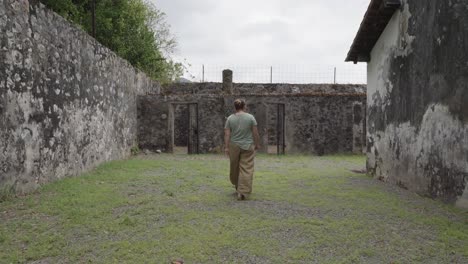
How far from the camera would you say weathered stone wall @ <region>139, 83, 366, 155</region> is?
15.7 metres

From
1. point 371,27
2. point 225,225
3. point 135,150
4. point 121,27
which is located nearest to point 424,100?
point 371,27

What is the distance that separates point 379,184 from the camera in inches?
343

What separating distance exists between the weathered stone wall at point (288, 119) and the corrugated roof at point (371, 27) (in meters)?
5.39

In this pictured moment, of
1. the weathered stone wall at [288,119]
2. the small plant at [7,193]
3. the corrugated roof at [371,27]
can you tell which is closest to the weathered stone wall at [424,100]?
the corrugated roof at [371,27]

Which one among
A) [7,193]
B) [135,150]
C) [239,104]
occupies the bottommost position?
[7,193]

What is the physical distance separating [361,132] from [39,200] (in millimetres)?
12451

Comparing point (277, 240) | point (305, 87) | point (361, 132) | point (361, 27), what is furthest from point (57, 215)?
point (305, 87)

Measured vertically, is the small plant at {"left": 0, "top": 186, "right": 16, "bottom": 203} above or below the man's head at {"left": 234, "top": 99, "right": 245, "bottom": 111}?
below

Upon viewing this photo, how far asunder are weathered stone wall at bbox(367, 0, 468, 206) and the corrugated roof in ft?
0.67

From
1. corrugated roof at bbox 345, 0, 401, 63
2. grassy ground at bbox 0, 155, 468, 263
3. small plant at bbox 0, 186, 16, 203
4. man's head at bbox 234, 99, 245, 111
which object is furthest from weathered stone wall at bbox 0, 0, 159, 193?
corrugated roof at bbox 345, 0, 401, 63

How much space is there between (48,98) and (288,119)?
1008 centimetres

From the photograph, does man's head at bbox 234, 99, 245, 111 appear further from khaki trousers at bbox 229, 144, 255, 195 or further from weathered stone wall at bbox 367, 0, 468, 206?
weathered stone wall at bbox 367, 0, 468, 206

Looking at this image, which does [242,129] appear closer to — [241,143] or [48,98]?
[241,143]

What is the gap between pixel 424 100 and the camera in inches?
287
